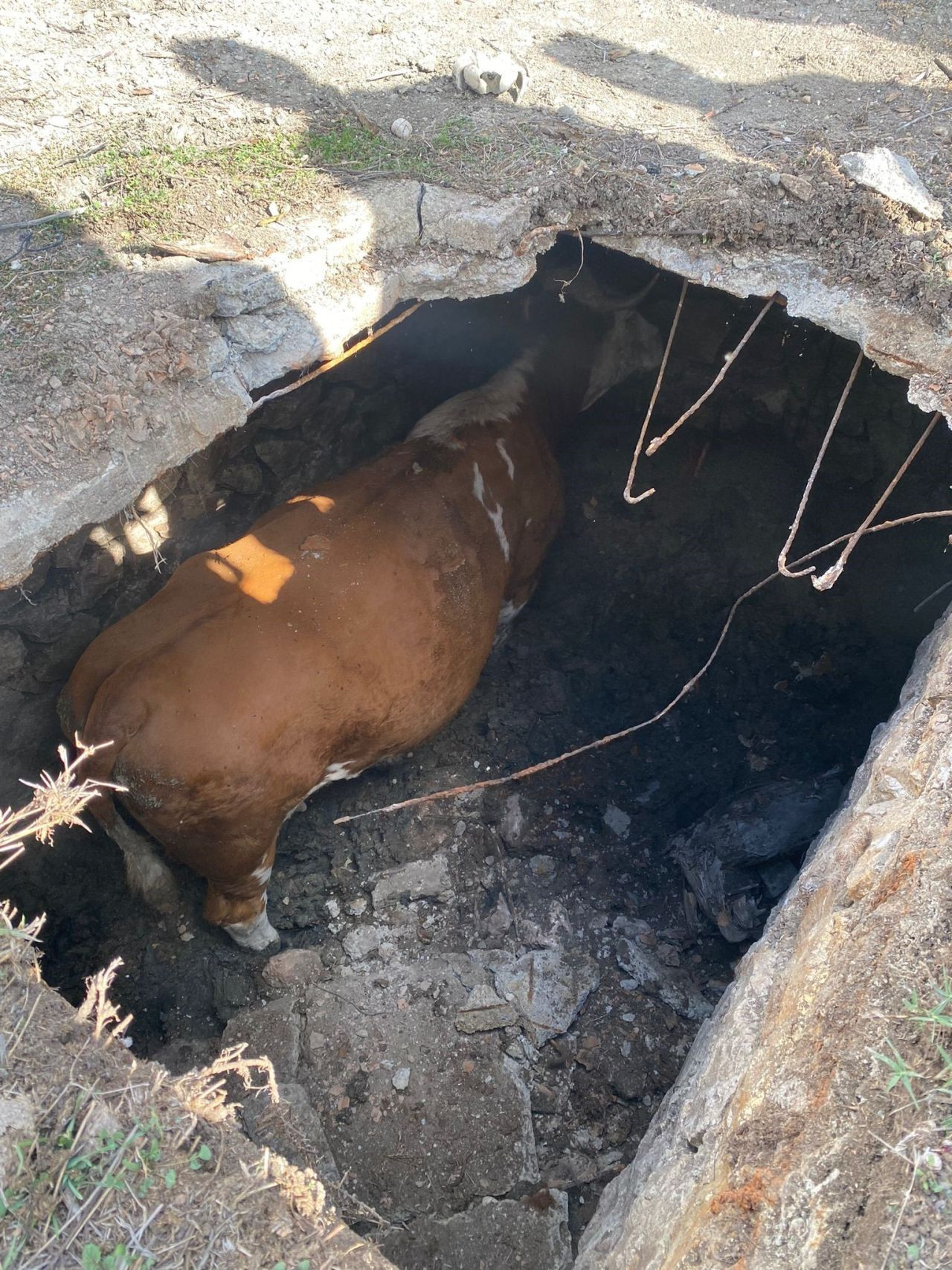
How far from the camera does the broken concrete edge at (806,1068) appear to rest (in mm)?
2082

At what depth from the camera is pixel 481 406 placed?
5926 millimetres

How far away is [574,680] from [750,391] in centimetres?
242

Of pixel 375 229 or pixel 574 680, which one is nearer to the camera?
pixel 375 229

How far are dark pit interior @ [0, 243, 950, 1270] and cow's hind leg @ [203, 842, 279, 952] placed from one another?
0.12 m

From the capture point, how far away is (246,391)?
3.93 metres

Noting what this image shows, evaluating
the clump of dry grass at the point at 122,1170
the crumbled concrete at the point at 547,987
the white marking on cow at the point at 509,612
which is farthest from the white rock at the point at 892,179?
the clump of dry grass at the point at 122,1170

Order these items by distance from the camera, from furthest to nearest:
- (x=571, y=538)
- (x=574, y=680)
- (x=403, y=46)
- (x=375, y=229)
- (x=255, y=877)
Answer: (x=571, y=538) → (x=574, y=680) → (x=403, y=46) → (x=255, y=877) → (x=375, y=229)

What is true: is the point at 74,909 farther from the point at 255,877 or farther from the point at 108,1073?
the point at 108,1073

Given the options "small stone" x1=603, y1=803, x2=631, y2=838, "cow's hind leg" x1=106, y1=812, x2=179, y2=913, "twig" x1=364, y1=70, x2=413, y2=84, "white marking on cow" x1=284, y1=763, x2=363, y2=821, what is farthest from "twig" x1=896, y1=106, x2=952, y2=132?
"cow's hind leg" x1=106, y1=812, x2=179, y2=913

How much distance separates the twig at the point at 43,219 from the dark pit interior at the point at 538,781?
127 cm

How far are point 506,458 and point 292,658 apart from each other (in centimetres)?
226

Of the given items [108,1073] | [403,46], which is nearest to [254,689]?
[108,1073]

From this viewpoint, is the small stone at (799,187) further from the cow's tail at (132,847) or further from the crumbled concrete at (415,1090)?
the crumbled concrete at (415,1090)

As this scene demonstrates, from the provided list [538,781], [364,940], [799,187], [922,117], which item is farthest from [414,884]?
[922,117]
